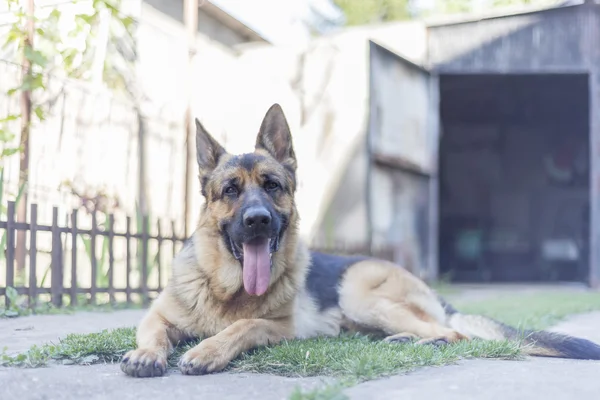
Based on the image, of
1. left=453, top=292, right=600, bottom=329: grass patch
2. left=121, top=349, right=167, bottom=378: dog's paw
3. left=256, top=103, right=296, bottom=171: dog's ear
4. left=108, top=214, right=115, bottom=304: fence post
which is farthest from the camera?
left=108, top=214, right=115, bottom=304: fence post

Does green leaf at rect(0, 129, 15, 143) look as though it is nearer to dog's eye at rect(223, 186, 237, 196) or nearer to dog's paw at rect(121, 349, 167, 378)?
dog's eye at rect(223, 186, 237, 196)

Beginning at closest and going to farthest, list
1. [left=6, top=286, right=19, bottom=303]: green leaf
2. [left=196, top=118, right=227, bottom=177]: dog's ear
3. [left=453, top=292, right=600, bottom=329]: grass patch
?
[left=196, top=118, right=227, bottom=177]: dog's ear < [left=6, top=286, right=19, bottom=303]: green leaf < [left=453, top=292, right=600, bottom=329]: grass patch

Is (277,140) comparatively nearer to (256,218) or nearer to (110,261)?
(256,218)

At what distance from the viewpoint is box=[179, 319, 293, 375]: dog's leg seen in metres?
3.40

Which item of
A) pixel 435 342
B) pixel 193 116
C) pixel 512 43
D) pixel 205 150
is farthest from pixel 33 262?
pixel 512 43

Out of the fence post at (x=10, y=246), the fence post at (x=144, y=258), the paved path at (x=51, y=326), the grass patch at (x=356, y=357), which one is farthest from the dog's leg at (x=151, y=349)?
the fence post at (x=144, y=258)

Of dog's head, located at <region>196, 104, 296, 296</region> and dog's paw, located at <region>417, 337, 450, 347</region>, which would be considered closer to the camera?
dog's head, located at <region>196, 104, 296, 296</region>

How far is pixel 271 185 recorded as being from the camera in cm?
429

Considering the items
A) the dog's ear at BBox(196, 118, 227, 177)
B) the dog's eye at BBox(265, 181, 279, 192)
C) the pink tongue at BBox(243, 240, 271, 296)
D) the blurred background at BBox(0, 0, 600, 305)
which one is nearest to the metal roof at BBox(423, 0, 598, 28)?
the blurred background at BBox(0, 0, 600, 305)

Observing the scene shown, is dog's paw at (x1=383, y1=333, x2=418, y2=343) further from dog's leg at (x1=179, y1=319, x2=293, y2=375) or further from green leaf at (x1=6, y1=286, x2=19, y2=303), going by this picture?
green leaf at (x1=6, y1=286, x2=19, y2=303)

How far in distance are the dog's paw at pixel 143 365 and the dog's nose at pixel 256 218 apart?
0.95 metres

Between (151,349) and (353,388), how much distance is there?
1129 mm

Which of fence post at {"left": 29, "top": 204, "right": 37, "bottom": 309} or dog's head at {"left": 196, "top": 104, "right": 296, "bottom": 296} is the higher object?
dog's head at {"left": 196, "top": 104, "right": 296, "bottom": 296}

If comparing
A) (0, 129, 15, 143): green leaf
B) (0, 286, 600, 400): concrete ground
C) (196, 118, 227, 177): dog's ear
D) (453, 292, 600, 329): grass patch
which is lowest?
(453, 292, 600, 329): grass patch
